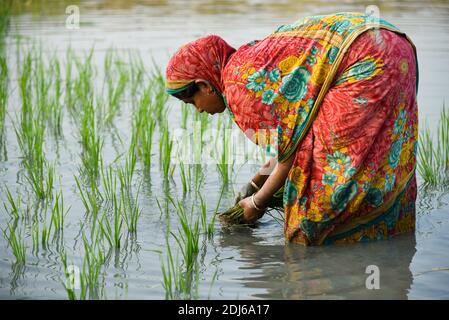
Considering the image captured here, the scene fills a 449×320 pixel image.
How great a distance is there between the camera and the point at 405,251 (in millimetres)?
3311

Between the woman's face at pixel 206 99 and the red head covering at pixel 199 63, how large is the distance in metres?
0.03

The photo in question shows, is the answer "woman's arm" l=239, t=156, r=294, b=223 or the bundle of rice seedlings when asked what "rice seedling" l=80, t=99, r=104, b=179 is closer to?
the bundle of rice seedlings

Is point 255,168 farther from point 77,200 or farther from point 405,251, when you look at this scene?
point 405,251

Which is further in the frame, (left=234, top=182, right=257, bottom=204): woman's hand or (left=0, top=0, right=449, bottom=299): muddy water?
(left=234, top=182, right=257, bottom=204): woman's hand

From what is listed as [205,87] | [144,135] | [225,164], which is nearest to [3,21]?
[144,135]

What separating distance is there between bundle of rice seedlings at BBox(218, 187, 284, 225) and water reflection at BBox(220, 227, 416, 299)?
0.11 metres

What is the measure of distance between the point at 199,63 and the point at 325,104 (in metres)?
0.53

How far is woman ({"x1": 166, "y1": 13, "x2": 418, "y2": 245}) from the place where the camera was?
10.1 ft

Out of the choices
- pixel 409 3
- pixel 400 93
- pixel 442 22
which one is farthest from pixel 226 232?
pixel 409 3

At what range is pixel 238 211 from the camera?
3.57 m

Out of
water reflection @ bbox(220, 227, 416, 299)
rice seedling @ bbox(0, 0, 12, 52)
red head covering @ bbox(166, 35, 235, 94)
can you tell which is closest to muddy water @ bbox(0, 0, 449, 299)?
water reflection @ bbox(220, 227, 416, 299)

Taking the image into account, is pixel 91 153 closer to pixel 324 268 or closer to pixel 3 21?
pixel 324 268

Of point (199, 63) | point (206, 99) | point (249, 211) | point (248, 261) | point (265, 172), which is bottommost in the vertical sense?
point (248, 261)
